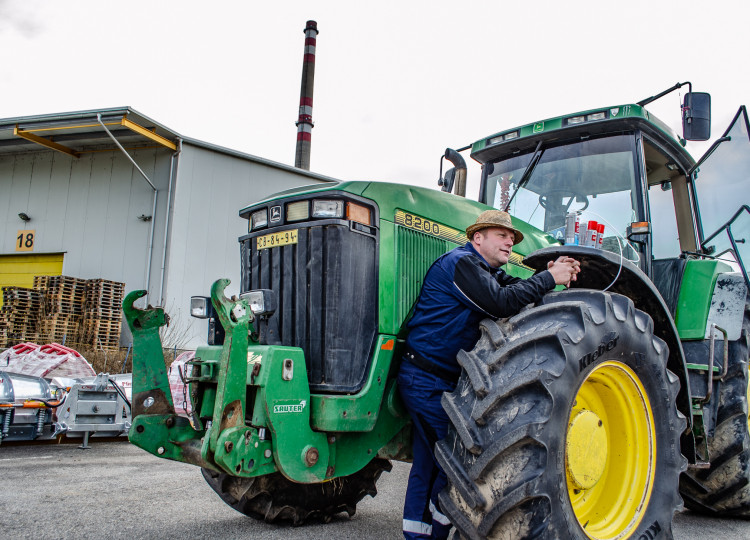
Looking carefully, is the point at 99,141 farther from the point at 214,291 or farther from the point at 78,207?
the point at 214,291


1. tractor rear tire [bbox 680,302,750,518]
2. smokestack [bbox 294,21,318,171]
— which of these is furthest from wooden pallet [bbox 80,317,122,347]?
tractor rear tire [bbox 680,302,750,518]

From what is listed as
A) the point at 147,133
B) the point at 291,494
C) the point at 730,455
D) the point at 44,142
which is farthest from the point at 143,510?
the point at 44,142

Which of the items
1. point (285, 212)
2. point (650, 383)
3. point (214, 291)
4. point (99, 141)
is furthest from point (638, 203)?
point (99, 141)

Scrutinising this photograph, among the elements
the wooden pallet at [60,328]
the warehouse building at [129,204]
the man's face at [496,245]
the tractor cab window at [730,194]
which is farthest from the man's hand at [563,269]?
the wooden pallet at [60,328]

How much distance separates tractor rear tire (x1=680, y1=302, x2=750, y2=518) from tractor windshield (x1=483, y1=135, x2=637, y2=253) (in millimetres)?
1148

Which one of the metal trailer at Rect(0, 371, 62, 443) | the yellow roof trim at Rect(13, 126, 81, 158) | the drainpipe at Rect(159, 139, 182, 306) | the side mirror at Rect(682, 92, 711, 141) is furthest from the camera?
the yellow roof trim at Rect(13, 126, 81, 158)

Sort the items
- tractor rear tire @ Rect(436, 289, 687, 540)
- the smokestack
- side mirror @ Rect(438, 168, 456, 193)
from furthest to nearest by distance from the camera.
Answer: the smokestack → side mirror @ Rect(438, 168, 456, 193) → tractor rear tire @ Rect(436, 289, 687, 540)

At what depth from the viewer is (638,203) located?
166 inches

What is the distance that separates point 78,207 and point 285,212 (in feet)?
45.7

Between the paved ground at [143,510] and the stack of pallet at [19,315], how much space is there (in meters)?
8.66

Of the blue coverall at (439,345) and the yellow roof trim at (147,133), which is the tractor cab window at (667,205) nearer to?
the blue coverall at (439,345)

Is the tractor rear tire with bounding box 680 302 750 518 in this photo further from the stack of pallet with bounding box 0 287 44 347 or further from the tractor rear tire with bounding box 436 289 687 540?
the stack of pallet with bounding box 0 287 44 347

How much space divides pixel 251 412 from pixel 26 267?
50.9 feet

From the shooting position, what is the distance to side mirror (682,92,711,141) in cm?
402
